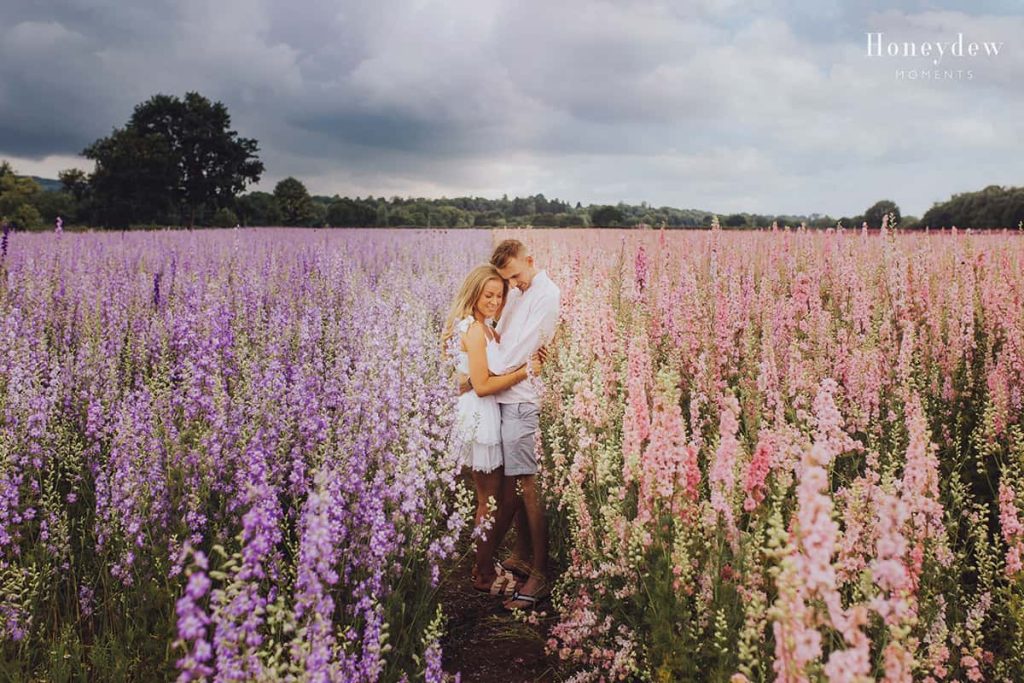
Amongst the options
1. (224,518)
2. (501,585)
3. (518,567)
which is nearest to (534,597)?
(501,585)

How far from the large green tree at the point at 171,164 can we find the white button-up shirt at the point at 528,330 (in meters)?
37.6

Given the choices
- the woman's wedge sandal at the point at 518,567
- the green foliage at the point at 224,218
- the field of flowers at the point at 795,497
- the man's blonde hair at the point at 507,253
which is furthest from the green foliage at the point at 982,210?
the green foliage at the point at 224,218

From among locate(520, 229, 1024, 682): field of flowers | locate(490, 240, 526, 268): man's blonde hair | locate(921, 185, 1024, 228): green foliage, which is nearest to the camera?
locate(520, 229, 1024, 682): field of flowers

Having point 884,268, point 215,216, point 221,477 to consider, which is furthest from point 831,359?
point 215,216

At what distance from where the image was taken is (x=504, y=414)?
3707 millimetres

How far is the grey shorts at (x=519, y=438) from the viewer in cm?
365

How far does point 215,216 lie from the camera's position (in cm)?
3881

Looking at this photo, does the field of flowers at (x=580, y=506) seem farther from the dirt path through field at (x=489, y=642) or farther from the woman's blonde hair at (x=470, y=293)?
the woman's blonde hair at (x=470, y=293)

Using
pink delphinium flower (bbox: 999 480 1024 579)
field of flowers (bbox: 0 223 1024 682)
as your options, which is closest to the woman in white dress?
field of flowers (bbox: 0 223 1024 682)

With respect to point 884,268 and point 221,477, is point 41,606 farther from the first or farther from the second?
point 884,268

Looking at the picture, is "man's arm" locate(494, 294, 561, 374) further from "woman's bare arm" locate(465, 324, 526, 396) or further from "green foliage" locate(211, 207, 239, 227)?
"green foliage" locate(211, 207, 239, 227)

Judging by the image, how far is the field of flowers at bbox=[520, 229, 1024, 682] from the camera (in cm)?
163

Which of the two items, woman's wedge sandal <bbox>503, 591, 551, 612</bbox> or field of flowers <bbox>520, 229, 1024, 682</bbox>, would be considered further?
woman's wedge sandal <bbox>503, 591, 551, 612</bbox>

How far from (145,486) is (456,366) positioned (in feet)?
4.89
